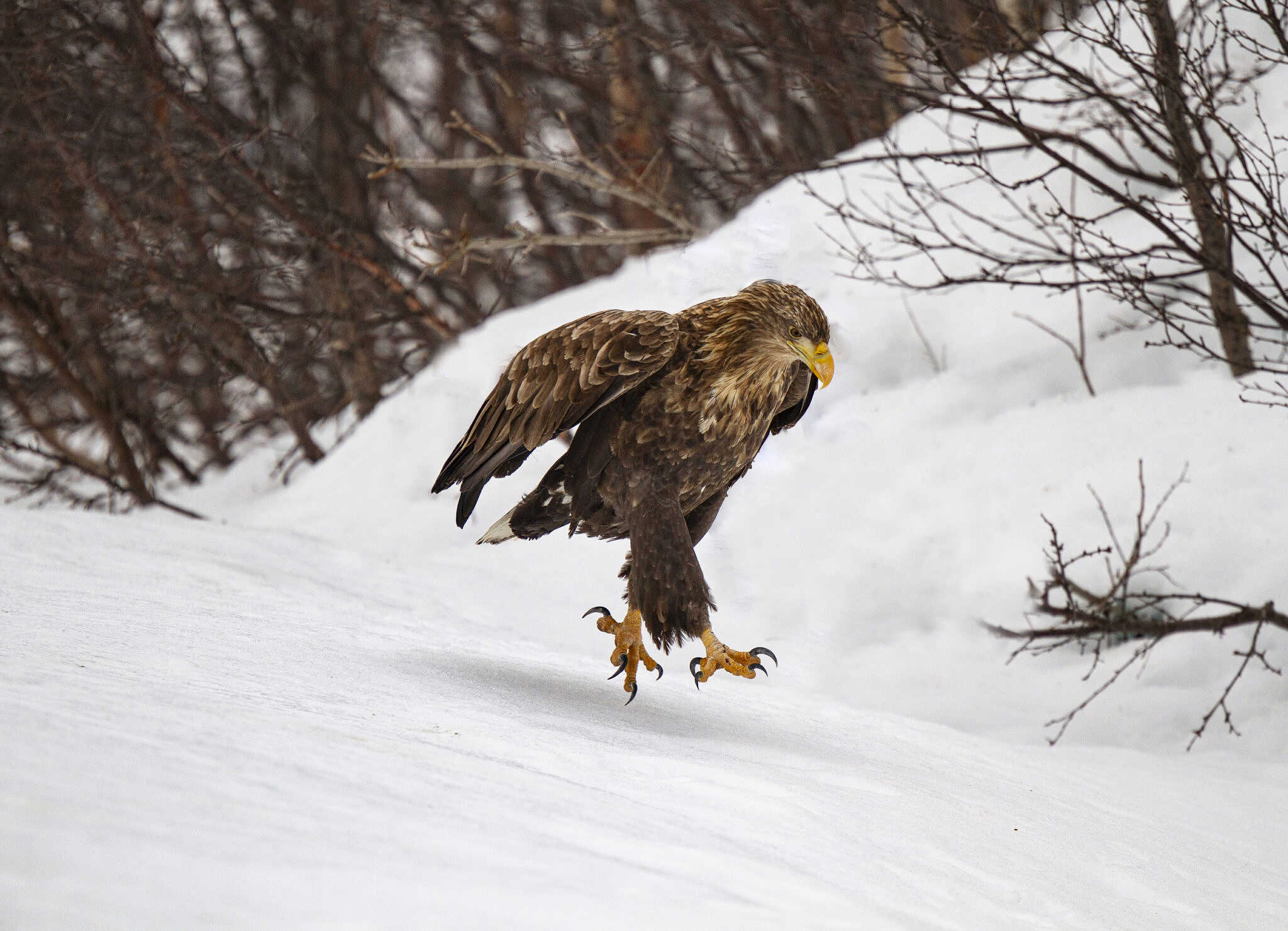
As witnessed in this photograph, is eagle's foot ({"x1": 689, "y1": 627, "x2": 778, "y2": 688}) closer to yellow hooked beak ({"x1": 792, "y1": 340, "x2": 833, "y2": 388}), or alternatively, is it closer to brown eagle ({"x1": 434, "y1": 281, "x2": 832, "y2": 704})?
brown eagle ({"x1": 434, "y1": 281, "x2": 832, "y2": 704})

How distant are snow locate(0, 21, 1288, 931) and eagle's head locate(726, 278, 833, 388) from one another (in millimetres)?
1184

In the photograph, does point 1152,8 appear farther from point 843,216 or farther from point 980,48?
point 843,216

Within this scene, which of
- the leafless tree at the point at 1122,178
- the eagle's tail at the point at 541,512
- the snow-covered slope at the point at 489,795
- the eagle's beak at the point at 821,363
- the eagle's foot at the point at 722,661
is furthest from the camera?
the leafless tree at the point at 1122,178

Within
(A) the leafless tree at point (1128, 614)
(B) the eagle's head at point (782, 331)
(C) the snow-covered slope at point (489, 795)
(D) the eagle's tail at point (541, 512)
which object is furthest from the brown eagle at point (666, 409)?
(A) the leafless tree at point (1128, 614)

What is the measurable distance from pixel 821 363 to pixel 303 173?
28.4ft

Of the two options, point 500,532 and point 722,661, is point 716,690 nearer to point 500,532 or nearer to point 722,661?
point 722,661

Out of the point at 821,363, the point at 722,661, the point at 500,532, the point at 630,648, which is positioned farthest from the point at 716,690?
the point at 821,363

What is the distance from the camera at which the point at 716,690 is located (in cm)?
447

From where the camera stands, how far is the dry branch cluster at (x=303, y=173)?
7.78 m

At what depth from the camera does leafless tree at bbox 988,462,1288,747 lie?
4.12 m

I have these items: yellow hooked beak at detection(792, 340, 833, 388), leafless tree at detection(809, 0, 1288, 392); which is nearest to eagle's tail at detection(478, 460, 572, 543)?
yellow hooked beak at detection(792, 340, 833, 388)

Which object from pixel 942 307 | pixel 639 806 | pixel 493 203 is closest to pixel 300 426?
pixel 493 203

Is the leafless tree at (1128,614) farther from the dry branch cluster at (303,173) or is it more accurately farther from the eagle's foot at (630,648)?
the dry branch cluster at (303,173)

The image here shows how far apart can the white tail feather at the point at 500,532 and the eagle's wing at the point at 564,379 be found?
281 millimetres
